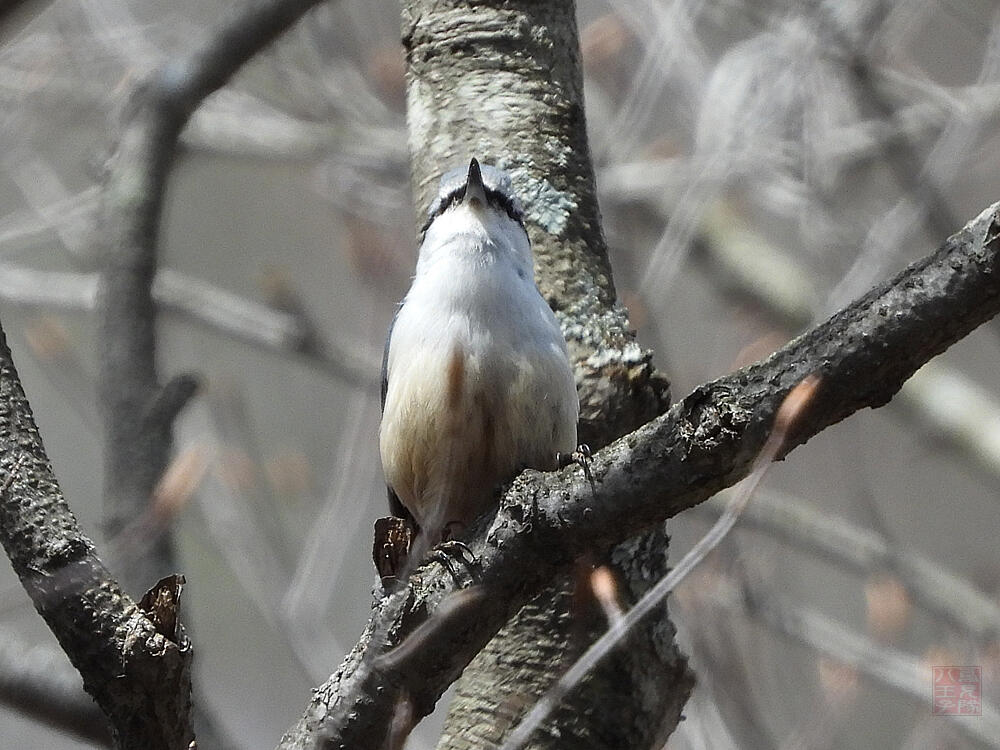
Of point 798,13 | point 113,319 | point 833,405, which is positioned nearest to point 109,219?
point 113,319

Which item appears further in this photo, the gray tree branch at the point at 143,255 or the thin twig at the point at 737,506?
the gray tree branch at the point at 143,255

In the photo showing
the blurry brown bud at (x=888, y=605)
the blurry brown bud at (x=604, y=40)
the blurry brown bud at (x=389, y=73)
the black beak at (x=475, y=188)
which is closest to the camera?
the black beak at (x=475, y=188)

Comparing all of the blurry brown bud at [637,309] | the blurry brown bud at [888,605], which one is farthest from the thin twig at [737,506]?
the blurry brown bud at [888,605]

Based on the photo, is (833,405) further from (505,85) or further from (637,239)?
(637,239)

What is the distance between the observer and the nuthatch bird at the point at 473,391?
219 centimetres

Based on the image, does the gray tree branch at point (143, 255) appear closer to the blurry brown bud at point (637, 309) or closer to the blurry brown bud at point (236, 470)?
the blurry brown bud at point (637, 309)

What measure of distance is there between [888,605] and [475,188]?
6.98 feet

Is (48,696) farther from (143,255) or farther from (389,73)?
(389,73)

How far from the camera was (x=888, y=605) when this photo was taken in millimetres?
3877

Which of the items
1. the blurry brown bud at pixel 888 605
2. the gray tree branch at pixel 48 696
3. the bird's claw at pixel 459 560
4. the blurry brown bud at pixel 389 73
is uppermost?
the blurry brown bud at pixel 389 73

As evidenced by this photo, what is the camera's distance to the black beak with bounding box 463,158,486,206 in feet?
8.21

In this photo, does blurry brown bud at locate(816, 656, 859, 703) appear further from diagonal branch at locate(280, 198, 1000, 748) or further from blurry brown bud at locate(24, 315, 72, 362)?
blurry brown bud at locate(24, 315, 72, 362)

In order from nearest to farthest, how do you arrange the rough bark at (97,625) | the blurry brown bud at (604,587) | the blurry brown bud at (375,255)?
the rough bark at (97,625) → the blurry brown bud at (604,587) → the blurry brown bud at (375,255)

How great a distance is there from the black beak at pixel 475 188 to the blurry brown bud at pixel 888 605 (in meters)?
2.06
